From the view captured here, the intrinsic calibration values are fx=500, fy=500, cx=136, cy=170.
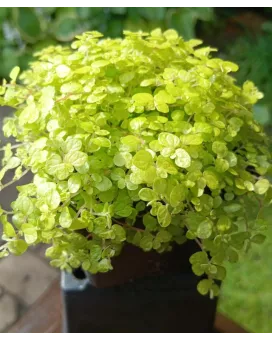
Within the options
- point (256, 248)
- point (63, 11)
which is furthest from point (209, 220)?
point (63, 11)

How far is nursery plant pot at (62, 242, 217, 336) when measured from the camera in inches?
32.2

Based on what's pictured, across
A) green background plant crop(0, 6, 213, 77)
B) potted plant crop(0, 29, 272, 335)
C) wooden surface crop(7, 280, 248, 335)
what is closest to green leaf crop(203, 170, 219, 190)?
potted plant crop(0, 29, 272, 335)

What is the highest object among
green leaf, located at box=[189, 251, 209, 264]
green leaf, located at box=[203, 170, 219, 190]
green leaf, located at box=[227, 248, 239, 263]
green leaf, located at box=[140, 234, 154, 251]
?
green leaf, located at box=[203, 170, 219, 190]

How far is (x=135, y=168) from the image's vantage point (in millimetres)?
632

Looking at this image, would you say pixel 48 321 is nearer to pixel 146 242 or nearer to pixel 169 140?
pixel 146 242

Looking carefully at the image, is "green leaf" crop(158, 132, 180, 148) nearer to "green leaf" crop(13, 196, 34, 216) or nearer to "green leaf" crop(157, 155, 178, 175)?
"green leaf" crop(157, 155, 178, 175)

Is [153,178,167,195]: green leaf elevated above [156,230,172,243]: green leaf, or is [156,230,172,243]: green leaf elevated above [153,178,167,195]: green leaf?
[153,178,167,195]: green leaf

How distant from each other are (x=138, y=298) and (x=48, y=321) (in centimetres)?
26

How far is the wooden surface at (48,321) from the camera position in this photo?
98 centimetres

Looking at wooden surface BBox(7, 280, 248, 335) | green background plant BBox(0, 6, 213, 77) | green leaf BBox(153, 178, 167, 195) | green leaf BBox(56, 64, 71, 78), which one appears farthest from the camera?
green background plant BBox(0, 6, 213, 77)

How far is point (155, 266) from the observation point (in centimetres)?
82

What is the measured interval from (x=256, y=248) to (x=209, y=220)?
3.10ft

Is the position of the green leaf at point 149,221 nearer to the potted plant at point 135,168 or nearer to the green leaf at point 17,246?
the potted plant at point 135,168

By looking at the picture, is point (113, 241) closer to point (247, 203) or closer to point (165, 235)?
point (165, 235)
